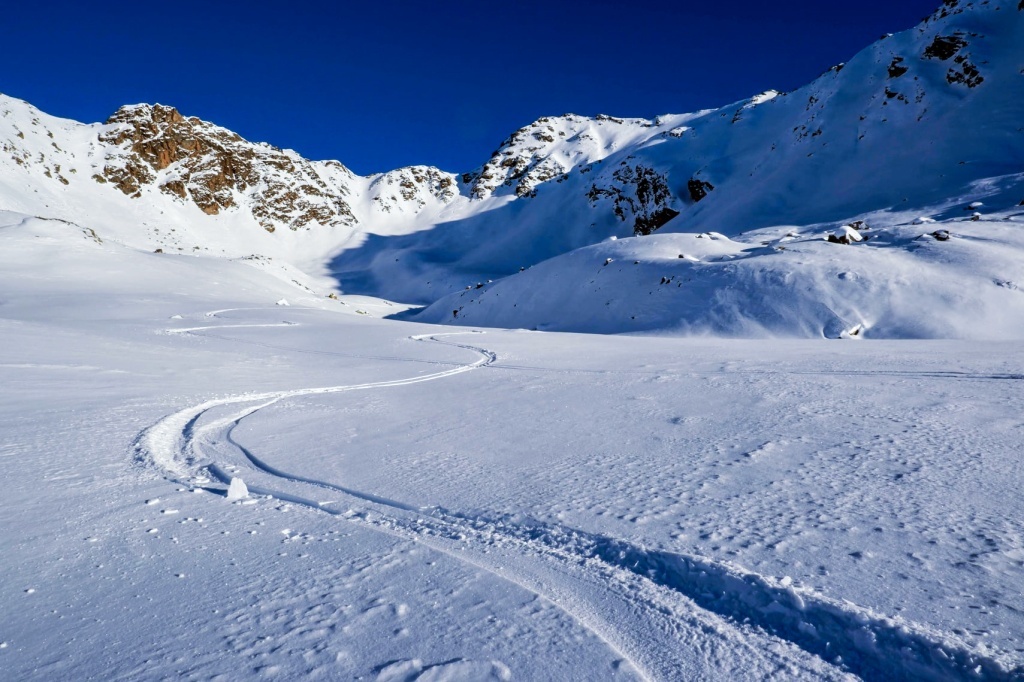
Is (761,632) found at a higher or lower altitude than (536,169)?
lower

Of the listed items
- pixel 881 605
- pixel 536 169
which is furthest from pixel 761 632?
pixel 536 169

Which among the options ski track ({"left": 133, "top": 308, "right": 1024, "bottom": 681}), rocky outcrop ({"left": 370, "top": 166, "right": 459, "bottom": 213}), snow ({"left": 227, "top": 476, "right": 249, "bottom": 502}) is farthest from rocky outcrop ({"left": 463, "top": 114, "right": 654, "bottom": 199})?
ski track ({"left": 133, "top": 308, "right": 1024, "bottom": 681})

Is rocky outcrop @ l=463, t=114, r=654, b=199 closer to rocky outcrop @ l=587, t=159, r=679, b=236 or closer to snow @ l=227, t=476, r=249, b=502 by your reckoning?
rocky outcrop @ l=587, t=159, r=679, b=236

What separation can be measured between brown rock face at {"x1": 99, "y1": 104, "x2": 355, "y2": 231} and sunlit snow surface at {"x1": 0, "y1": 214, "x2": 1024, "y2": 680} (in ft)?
282

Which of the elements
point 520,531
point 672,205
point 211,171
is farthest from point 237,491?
point 211,171

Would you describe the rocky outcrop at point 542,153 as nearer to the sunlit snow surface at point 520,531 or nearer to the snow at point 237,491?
the sunlit snow surface at point 520,531

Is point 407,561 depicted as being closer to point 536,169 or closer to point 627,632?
point 627,632

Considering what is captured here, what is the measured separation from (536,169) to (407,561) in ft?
306

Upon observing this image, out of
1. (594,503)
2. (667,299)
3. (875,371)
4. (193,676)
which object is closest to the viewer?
(193,676)

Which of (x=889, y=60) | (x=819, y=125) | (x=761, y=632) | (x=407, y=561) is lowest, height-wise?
(x=761, y=632)

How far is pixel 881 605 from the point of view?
1.96 metres

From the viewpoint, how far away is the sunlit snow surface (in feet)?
5.84

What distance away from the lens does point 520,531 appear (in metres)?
2.64

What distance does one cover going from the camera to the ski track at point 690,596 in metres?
1.73
